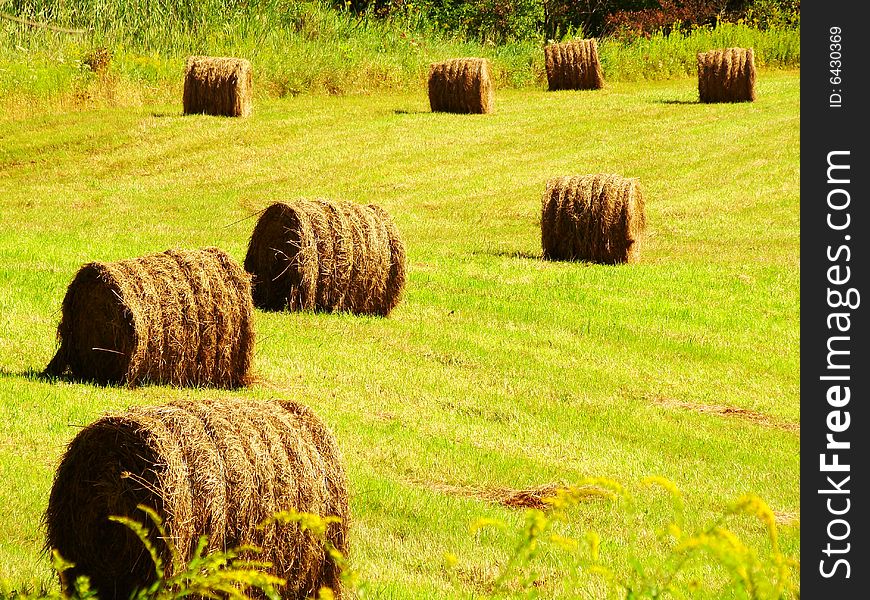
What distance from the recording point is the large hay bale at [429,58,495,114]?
27.7m

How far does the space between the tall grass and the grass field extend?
906 mm

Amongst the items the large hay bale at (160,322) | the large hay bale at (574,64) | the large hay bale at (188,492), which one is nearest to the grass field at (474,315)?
the large hay bale at (160,322)

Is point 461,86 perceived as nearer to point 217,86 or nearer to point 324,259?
point 217,86

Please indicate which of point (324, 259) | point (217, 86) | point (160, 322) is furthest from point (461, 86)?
point (160, 322)

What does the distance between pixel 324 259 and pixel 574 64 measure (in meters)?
19.7

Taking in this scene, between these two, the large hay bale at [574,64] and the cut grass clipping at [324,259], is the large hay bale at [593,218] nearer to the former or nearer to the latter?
the cut grass clipping at [324,259]

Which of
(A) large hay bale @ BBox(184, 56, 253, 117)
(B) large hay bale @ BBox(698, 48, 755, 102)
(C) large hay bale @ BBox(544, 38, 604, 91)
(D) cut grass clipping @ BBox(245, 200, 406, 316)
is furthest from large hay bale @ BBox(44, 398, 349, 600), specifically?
(C) large hay bale @ BBox(544, 38, 604, 91)

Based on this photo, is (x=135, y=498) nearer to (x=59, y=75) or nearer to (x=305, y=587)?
(x=305, y=587)

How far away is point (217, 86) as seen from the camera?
1008 inches

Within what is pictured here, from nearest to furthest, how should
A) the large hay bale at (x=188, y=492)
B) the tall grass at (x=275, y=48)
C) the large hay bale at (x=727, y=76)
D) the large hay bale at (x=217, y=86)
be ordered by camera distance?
the large hay bale at (x=188, y=492) → the large hay bale at (x=217, y=86) → the tall grass at (x=275, y=48) → the large hay bale at (x=727, y=76)

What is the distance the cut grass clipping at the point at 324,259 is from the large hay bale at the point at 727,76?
718 inches

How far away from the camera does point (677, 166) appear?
2453 centimetres

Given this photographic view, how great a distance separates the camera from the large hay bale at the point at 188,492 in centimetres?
563

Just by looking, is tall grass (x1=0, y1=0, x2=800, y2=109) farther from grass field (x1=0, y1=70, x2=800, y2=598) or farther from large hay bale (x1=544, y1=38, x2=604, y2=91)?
large hay bale (x1=544, y1=38, x2=604, y2=91)
